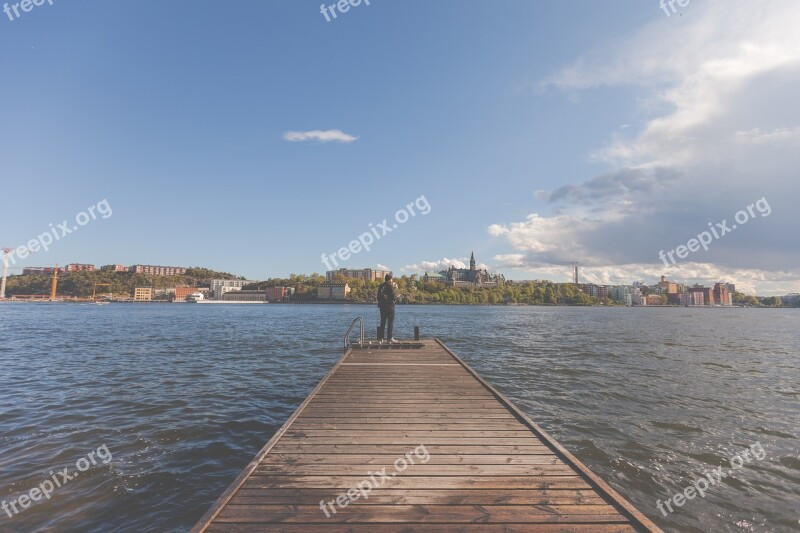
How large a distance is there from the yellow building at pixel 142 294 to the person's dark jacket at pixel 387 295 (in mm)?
204735

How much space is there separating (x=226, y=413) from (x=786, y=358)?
30059 mm

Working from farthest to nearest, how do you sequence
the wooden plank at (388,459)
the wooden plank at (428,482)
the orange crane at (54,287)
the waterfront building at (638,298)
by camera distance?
the waterfront building at (638,298)
the orange crane at (54,287)
the wooden plank at (388,459)
the wooden plank at (428,482)

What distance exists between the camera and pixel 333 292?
7028 inches

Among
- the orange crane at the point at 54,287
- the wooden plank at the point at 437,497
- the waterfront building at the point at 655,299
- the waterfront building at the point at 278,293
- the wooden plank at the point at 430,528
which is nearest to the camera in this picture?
the wooden plank at the point at 430,528

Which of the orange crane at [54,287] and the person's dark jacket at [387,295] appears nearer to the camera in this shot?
the person's dark jacket at [387,295]

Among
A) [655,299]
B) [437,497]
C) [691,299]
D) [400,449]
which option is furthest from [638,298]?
[437,497]

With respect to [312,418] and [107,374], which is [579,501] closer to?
[312,418]

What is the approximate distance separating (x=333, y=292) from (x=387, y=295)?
167164mm

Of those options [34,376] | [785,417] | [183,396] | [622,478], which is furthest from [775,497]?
[34,376]

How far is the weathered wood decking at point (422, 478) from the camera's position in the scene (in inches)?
146

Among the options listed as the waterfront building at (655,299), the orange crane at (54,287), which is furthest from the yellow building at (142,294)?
the waterfront building at (655,299)

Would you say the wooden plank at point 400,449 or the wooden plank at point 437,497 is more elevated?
the wooden plank at point 437,497

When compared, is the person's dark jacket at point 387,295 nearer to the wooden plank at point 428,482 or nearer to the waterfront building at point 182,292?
the wooden plank at point 428,482

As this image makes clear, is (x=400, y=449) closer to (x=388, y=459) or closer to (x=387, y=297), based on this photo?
(x=388, y=459)
